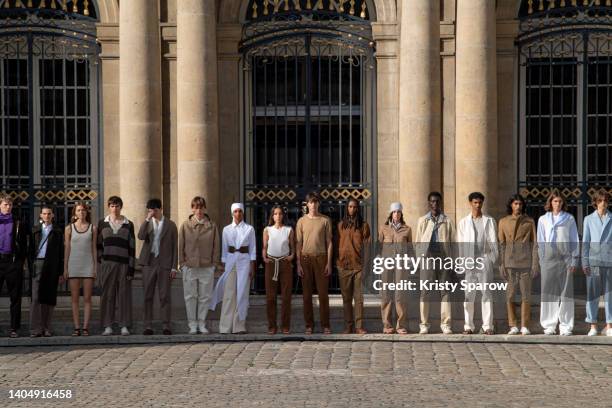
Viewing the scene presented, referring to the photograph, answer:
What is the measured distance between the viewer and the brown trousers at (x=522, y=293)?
1666cm

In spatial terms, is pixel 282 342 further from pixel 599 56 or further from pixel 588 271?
pixel 599 56

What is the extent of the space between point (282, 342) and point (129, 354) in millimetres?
1964

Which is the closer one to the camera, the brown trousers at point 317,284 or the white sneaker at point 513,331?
the white sneaker at point 513,331

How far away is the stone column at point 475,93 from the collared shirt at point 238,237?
3572mm

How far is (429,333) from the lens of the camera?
54.8 ft

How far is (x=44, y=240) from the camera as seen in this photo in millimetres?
16719

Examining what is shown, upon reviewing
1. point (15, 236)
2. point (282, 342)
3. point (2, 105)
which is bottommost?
point (282, 342)

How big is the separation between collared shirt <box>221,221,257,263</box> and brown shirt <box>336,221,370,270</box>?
108 centimetres

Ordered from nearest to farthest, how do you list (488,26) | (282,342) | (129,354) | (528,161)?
(129,354), (282,342), (488,26), (528,161)

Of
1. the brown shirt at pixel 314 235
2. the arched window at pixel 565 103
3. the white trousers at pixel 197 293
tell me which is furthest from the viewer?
the arched window at pixel 565 103

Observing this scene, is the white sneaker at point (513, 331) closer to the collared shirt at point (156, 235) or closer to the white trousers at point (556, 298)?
the white trousers at point (556, 298)

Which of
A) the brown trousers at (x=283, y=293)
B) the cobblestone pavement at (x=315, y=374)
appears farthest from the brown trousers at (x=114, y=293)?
the brown trousers at (x=283, y=293)

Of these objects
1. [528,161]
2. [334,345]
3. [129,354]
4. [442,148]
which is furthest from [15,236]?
[528,161]

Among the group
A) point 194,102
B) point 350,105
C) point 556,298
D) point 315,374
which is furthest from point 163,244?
point 556,298
